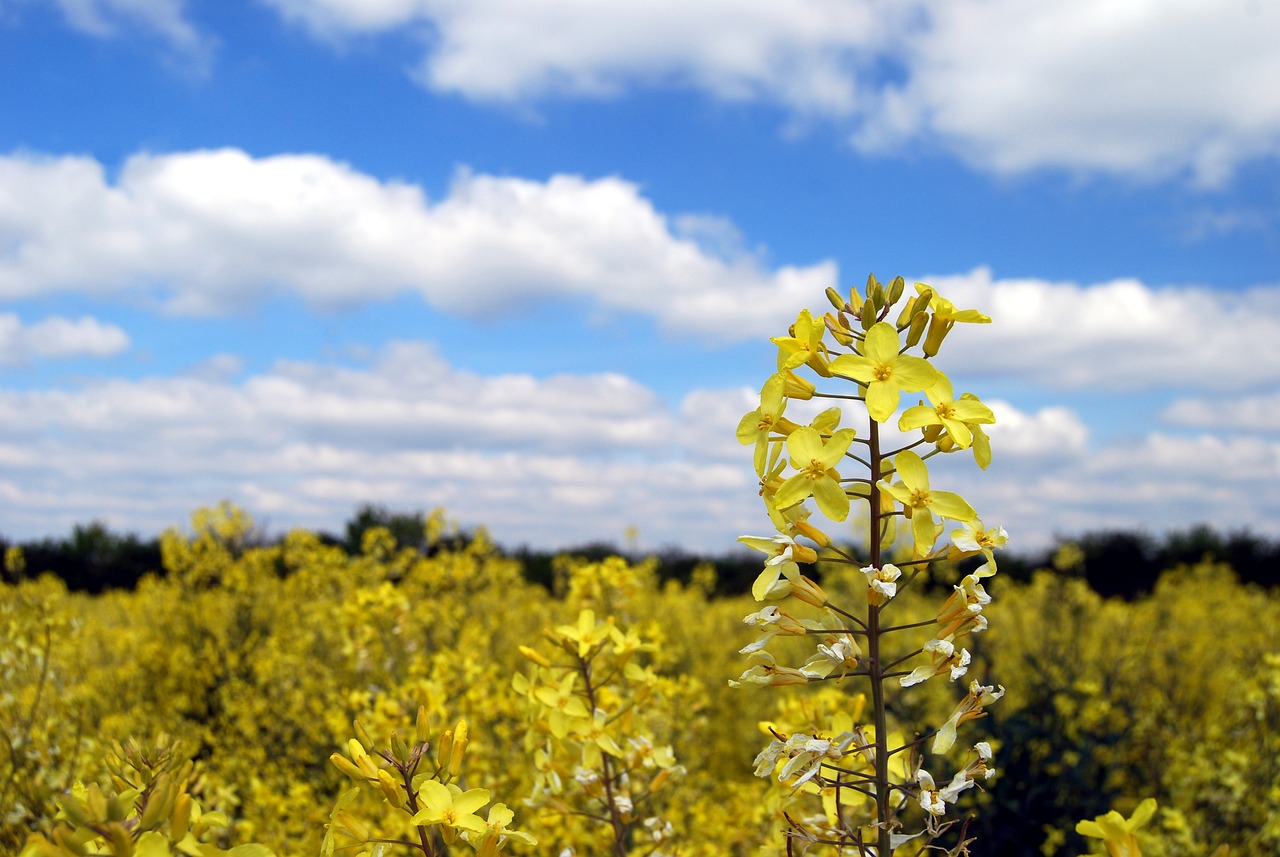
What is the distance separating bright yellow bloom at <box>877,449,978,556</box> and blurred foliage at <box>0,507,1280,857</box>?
85 cm

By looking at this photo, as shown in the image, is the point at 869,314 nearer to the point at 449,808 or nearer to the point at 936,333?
the point at 936,333

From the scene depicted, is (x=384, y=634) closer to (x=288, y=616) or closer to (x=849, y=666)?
(x=849, y=666)

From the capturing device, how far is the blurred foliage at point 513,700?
4.07m

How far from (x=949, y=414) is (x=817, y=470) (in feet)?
0.93

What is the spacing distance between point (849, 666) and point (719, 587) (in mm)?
18893

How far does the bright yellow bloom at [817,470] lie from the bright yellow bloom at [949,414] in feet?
0.46

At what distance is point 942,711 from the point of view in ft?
30.3

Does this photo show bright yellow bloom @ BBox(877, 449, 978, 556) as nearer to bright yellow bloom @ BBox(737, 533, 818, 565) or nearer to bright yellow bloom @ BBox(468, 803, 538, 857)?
bright yellow bloom @ BBox(737, 533, 818, 565)

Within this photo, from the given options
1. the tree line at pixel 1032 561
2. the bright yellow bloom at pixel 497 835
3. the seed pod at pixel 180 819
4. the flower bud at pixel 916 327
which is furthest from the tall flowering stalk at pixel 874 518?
the tree line at pixel 1032 561

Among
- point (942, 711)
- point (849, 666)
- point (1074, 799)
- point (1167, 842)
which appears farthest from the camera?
point (942, 711)

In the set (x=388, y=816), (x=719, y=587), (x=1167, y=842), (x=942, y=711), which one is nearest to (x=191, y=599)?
(x=388, y=816)

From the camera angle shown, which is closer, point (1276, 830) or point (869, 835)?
point (869, 835)

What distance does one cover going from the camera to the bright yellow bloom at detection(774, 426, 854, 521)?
162cm

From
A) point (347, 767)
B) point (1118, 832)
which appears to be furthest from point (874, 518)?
point (347, 767)
